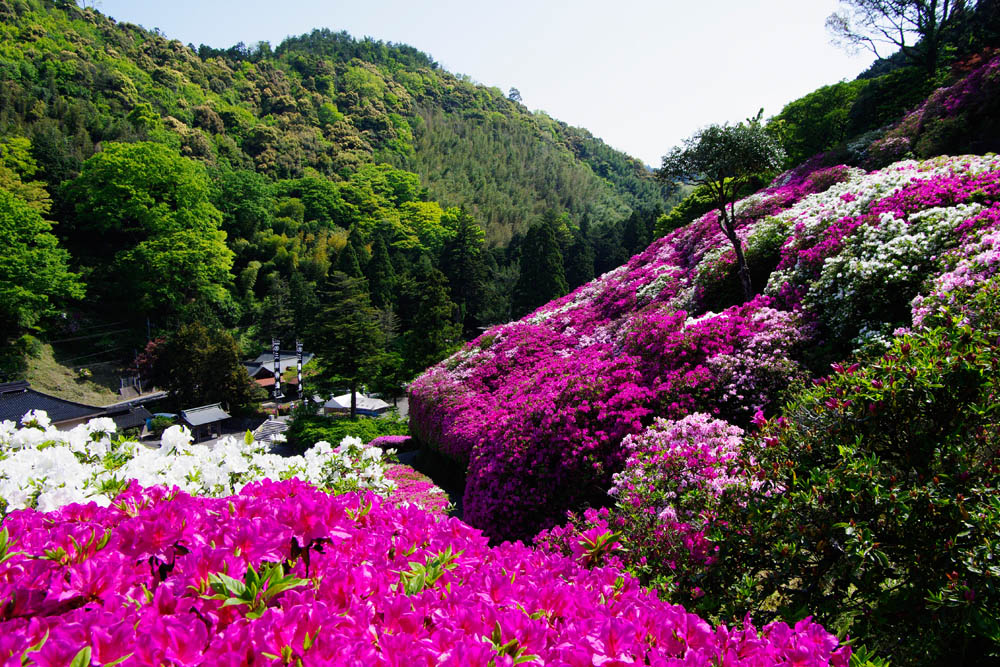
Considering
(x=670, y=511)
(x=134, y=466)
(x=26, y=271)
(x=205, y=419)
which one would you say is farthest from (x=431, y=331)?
(x=26, y=271)

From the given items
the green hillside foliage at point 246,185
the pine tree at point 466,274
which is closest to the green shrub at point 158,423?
the green hillside foliage at point 246,185

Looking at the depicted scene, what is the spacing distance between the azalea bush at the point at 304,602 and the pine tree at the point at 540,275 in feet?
115

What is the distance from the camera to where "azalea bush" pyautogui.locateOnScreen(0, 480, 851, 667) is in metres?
1.24

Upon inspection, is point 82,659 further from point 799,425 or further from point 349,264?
point 349,264

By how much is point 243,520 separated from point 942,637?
2.79m

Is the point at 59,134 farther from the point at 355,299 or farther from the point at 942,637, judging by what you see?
the point at 942,637

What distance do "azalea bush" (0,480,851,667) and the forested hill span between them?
51640 mm

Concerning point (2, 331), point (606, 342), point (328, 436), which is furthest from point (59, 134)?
point (606, 342)

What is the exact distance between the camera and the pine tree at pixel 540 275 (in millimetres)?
37250

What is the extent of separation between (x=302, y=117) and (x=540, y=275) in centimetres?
5973

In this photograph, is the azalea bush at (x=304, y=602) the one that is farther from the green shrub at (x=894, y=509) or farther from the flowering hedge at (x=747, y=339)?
the flowering hedge at (x=747, y=339)

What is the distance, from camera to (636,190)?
308 ft

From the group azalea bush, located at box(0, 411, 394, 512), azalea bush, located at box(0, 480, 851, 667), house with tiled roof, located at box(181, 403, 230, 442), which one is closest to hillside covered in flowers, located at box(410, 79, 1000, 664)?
azalea bush, located at box(0, 480, 851, 667)

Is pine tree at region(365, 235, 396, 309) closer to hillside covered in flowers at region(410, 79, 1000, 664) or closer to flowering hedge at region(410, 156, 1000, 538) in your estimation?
hillside covered in flowers at region(410, 79, 1000, 664)
